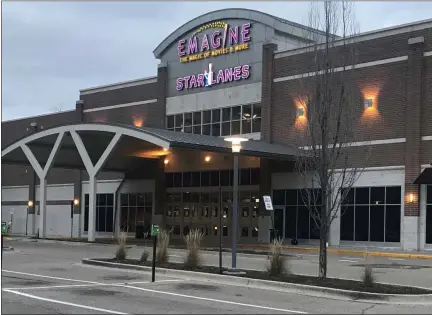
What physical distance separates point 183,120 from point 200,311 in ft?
98.8

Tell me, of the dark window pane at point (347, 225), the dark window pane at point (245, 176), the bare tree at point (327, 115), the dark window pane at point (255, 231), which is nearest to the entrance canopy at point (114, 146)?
the dark window pane at point (245, 176)

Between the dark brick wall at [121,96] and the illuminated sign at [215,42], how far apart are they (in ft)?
12.4

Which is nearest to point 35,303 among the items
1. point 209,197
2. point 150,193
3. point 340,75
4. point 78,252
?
point 340,75

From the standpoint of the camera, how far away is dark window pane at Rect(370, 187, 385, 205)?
30386mm

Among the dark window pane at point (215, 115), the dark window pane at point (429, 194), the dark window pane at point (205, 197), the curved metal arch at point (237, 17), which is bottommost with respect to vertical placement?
the dark window pane at point (205, 197)

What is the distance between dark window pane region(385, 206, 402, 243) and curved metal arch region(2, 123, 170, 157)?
11.6 metres

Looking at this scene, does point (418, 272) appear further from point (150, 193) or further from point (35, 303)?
point (150, 193)

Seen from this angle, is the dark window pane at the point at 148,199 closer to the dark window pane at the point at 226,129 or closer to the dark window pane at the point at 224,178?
the dark window pane at the point at 224,178

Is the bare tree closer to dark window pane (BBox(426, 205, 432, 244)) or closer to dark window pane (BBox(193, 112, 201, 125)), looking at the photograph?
dark window pane (BBox(426, 205, 432, 244))

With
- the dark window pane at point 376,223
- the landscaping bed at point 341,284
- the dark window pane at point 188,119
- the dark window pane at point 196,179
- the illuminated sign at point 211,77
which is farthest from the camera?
the dark window pane at point 196,179

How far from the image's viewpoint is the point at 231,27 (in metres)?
37.8

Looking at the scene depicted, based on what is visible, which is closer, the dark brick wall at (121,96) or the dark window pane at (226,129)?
the dark window pane at (226,129)

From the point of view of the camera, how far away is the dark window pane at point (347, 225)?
3155 cm

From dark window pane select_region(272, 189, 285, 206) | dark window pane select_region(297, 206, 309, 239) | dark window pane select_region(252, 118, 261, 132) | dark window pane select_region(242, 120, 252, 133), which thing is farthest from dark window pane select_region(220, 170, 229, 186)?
dark window pane select_region(297, 206, 309, 239)
